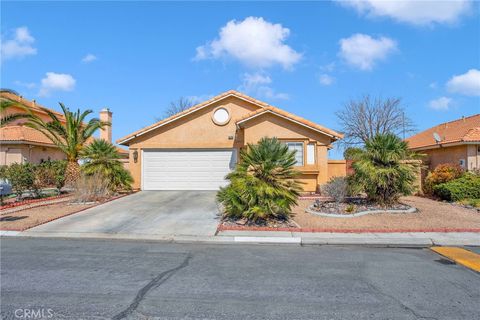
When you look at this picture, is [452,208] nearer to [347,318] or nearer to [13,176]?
[347,318]

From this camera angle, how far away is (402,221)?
10.9 meters

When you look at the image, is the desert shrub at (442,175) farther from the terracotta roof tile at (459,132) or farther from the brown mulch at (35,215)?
the brown mulch at (35,215)

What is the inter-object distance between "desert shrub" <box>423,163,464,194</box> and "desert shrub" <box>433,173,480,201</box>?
1.54 feet

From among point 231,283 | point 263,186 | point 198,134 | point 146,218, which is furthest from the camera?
point 198,134

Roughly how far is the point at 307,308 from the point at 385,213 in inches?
337

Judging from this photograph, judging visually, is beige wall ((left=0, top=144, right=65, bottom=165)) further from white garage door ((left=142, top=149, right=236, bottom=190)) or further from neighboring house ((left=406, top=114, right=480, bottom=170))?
neighboring house ((left=406, top=114, right=480, bottom=170))

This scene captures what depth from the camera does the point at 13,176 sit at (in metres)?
14.7

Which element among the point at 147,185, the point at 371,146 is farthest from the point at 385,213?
the point at 147,185

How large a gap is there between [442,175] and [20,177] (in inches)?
773

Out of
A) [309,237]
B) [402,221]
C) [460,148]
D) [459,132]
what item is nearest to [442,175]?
[460,148]

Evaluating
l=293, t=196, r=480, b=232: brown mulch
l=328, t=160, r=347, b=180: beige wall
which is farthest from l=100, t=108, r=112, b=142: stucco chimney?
l=293, t=196, r=480, b=232: brown mulch

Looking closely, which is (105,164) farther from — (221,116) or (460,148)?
(460,148)

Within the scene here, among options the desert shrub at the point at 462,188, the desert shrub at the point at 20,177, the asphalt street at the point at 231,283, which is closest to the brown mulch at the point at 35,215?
the desert shrub at the point at 20,177

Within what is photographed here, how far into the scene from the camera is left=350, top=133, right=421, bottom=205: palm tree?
1221cm
